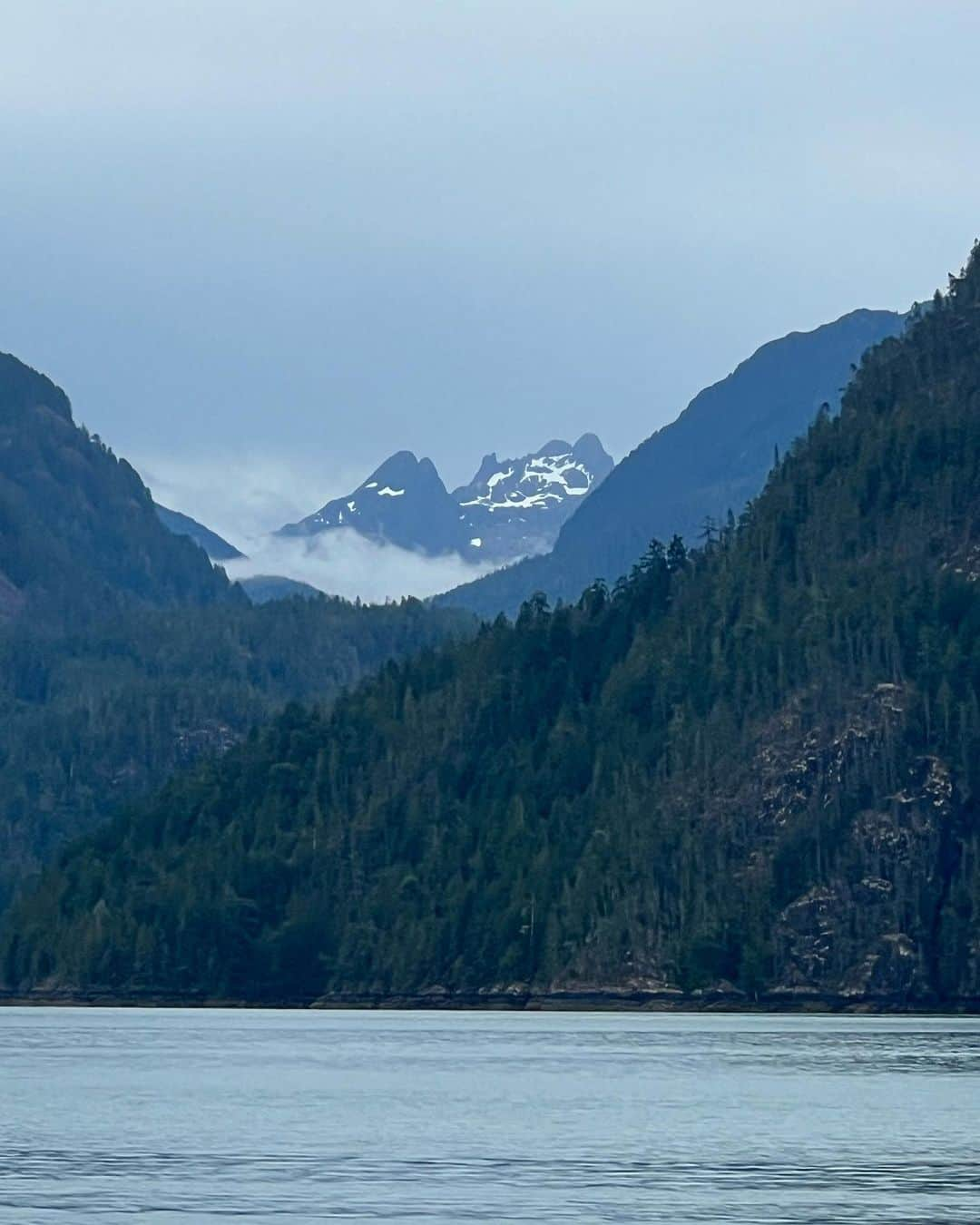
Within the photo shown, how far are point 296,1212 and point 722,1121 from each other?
4978 centimetres

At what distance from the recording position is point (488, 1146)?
124m

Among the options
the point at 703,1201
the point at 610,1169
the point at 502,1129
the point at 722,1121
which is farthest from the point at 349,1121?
the point at 703,1201

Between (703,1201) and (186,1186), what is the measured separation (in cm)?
1939

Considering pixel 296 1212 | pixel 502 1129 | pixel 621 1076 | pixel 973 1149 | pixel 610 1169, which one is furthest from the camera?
pixel 621 1076

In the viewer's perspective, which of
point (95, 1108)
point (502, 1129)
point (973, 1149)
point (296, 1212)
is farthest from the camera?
point (95, 1108)

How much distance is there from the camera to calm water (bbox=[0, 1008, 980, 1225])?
320 feet

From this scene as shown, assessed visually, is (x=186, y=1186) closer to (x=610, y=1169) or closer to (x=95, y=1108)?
(x=610, y=1169)

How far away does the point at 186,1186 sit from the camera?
10400 cm

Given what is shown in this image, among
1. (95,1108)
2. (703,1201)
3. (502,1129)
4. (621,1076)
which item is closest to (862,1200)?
(703,1201)

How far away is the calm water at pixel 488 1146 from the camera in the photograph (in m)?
97.7

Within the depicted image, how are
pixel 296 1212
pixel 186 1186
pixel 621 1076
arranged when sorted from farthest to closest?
pixel 621 1076 < pixel 186 1186 < pixel 296 1212

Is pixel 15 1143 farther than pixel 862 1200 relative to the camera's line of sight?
Yes

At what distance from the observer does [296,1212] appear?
9544 centimetres

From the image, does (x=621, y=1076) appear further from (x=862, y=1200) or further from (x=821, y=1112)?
(x=862, y=1200)
